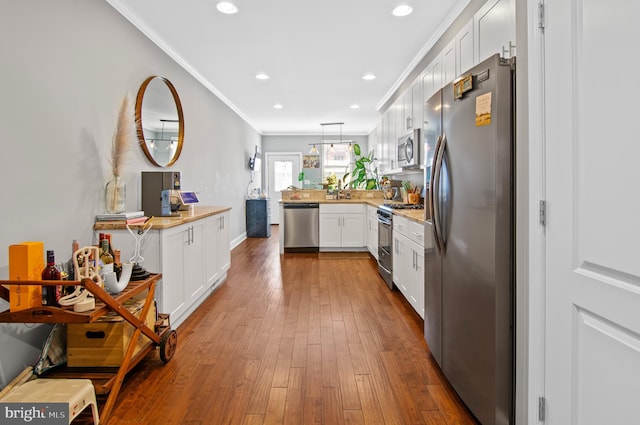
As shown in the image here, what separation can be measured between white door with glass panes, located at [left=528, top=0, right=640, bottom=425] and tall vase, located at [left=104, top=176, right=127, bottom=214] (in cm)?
276

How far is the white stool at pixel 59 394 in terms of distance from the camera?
5.08 feet

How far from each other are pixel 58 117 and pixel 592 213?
9.30 ft

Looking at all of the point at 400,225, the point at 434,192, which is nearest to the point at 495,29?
the point at 434,192

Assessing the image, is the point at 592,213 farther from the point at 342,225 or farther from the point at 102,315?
the point at 342,225

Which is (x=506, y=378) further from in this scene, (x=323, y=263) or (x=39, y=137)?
(x=323, y=263)

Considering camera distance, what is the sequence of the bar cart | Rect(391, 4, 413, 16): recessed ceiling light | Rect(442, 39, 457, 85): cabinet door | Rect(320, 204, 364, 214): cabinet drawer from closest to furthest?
1. the bar cart
2. Rect(391, 4, 413, 16): recessed ceiling light
3. Rect(442, 39, 457, 85): cabinet door
4. Rect(320, 204, 364, 214): cabinet drawer

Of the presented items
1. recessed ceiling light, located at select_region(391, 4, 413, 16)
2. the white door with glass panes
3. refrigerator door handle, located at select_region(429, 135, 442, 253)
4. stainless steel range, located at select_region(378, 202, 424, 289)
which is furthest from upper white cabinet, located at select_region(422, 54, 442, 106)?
the white door with glass panes

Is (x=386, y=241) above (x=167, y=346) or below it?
above

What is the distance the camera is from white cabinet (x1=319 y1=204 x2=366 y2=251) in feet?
20.5

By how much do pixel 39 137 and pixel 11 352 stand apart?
121 cm

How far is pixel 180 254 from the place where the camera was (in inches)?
118

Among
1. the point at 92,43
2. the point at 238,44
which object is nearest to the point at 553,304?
the point at 92,43

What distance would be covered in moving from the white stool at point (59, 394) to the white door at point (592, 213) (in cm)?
191

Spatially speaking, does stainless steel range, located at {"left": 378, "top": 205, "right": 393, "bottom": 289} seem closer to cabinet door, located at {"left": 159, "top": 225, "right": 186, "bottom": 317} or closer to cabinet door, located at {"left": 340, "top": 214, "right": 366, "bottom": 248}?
cabinet door, located at {"left": 340, "top": 214, "right": 366, "bottom": 248}
